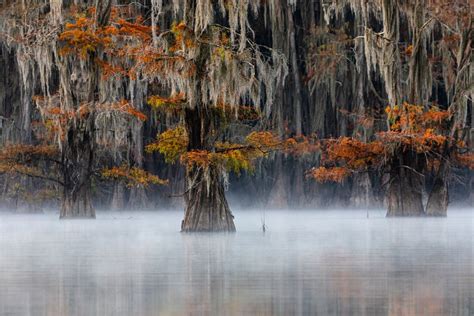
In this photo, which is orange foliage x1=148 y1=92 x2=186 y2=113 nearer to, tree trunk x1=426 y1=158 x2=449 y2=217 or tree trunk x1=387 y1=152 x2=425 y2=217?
tree trunk x1=387 y1=152 x2=425 y2=217

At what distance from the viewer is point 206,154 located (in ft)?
66.0

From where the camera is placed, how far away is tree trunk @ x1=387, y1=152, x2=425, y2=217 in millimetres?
27125

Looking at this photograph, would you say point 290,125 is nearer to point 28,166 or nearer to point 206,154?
point 28,166

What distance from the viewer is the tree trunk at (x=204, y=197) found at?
66.6 feet

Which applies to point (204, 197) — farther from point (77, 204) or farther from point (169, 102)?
point (77, 204)

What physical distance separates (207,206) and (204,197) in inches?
7.0

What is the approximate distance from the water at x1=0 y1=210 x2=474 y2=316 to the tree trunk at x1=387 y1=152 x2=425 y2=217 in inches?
252

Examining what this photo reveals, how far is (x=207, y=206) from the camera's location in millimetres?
20375

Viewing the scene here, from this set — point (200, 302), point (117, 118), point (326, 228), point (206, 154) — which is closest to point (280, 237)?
point (206, 154)

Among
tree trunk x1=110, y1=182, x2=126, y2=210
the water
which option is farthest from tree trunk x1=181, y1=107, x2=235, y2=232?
tree trunk x1=110, y1=182, x2=126, y2=210

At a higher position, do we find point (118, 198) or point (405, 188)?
point (405, 188)

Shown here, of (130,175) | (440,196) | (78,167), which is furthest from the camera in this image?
(130,175)

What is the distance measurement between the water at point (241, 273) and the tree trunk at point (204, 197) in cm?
47

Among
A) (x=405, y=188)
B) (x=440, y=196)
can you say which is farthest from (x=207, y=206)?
(x=440, y=196)
